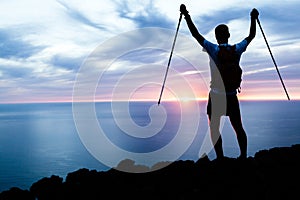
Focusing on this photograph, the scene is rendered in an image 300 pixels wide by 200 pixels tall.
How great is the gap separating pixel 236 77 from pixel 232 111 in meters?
0.78

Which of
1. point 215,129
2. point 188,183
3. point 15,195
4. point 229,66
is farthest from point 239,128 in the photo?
point 15,195

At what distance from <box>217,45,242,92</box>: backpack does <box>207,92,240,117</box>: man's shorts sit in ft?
0.84

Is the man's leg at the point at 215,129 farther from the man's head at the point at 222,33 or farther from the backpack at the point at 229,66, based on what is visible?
the man's head at the point at 222,33

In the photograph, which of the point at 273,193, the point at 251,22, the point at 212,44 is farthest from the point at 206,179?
the point at 251,22

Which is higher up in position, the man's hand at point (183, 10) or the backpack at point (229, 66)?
the man's hand at point (183, 10)

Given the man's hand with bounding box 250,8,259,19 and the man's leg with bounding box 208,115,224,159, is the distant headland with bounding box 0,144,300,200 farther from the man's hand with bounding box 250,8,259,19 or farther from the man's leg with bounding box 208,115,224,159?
the man's hand with bounding box 250,8,259,19

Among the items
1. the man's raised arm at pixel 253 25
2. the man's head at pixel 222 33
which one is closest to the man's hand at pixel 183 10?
the man's head at pixel 222 33

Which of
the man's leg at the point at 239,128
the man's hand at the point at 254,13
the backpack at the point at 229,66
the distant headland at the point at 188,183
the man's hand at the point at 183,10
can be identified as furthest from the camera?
the man's hand at the point at 254,13

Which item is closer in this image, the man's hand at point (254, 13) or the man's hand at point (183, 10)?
the man's hand at point (183, 10)

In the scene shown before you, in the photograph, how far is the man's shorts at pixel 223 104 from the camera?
21.5ft

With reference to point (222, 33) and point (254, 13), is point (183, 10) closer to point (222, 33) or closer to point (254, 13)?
point (222, 33)

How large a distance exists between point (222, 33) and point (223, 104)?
1527 millimetres

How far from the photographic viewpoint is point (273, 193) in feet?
19.5

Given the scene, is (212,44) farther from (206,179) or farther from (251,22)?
(206,179)
